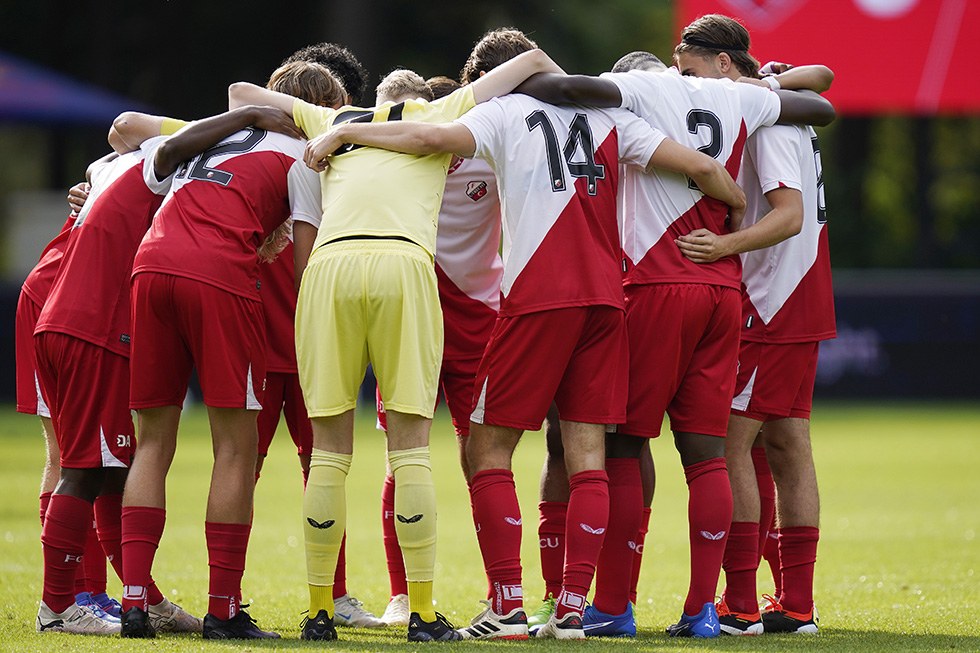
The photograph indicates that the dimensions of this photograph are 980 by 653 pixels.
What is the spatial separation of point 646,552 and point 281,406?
347 centimetres

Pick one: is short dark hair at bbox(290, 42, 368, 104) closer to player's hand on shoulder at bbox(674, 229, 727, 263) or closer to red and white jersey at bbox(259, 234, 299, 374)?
red and white jersey at bbox(259, 234, 299, 374)

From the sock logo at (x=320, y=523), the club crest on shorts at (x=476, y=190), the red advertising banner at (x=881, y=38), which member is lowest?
the sock logo at (x=320, y=523)

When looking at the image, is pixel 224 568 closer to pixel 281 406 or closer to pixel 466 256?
pixel 281 406

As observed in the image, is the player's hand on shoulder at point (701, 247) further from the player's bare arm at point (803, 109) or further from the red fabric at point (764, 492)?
the red fabric at point (764, 492)

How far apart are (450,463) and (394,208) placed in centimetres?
902

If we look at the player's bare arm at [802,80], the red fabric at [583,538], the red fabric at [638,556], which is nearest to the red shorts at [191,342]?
the red fabric at [583,538]

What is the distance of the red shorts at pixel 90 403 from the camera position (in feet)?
16.8

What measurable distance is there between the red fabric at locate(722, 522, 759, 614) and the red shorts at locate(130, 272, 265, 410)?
2.14m

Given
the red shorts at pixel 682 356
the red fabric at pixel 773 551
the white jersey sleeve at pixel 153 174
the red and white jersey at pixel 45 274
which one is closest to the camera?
the red shorts at pixel 682 356

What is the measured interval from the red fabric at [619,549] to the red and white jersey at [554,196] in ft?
2.72

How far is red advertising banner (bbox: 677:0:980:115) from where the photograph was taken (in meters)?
17.8

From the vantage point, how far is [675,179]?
5.13 metres

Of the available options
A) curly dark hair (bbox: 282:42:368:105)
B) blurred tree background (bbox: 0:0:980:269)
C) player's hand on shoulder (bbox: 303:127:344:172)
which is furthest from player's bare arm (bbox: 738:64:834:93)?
blurred tree background (bbox: 0:0:980:269)

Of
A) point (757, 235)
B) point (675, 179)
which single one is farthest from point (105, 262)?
point (757, 235)
